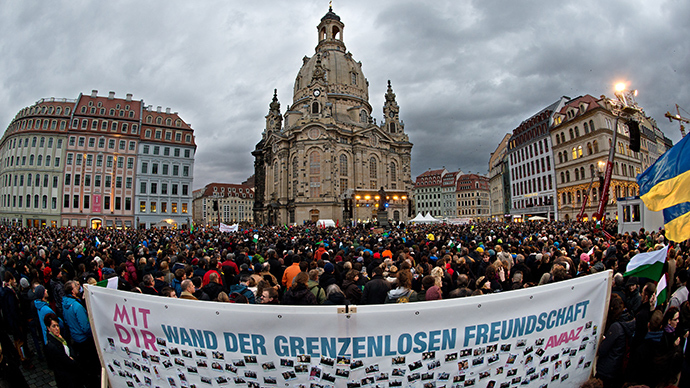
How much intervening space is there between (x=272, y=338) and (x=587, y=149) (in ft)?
181

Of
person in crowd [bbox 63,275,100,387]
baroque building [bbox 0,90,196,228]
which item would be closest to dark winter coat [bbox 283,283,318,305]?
person in crowd [bbox 63,275,100,387]

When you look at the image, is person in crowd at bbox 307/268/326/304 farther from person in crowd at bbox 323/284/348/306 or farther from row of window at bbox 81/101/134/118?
row of window at bbox 81/101/134/118

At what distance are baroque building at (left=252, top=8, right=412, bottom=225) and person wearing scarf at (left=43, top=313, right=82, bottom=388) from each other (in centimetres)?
4843

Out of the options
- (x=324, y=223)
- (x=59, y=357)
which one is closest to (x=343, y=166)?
(x=324, y=223)

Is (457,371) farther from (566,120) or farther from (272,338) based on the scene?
(566,120)

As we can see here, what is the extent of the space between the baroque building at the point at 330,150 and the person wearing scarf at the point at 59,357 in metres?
48.4

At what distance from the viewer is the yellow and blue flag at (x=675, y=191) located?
4570 mm

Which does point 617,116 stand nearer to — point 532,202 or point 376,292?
point 376,292

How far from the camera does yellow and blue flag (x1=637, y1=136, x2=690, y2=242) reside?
15.0ft

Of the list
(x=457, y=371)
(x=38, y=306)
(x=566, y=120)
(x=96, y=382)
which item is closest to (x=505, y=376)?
(x=457, y=371)

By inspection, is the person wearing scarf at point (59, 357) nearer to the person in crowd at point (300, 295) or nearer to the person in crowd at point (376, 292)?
the person in crowd at point (300, 295)

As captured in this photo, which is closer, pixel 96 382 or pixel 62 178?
pixel 96 382

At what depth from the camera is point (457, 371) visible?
3119mm

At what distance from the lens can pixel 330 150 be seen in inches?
2514
